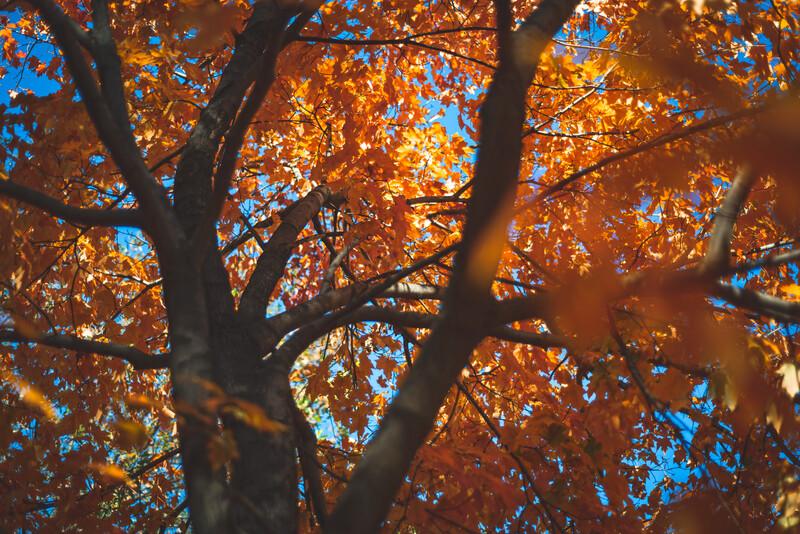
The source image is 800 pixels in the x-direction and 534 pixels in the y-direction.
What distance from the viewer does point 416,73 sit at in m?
6.48

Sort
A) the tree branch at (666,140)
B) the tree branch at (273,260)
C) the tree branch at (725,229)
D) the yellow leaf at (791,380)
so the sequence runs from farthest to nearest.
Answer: the tree branch at (273,260) < the yellow leaf at (791,380) < the tree branch at (666,140) < the tree branch at (725,229)

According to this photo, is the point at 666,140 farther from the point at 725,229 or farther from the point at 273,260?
the point at 273,260

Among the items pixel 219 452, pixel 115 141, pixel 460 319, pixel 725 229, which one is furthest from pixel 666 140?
pixel 115 141

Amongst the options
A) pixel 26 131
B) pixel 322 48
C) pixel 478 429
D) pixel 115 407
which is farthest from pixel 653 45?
pixel 115 407

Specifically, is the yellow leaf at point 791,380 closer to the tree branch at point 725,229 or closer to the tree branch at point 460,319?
the tree branch at point 725,229

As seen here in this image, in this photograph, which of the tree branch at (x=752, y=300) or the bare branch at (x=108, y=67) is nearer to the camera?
the tree branch at (x=752, y=300)

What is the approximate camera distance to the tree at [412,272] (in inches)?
73.1

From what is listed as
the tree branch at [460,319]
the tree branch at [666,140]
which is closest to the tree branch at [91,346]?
the tree branch at [460,319]

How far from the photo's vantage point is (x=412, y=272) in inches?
107

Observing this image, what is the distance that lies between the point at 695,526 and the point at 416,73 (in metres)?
5.25

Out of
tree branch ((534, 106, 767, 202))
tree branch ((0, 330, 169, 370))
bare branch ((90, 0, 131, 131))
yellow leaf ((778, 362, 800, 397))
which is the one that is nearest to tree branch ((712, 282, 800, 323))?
tree branch ((534, 106, 767, 202))

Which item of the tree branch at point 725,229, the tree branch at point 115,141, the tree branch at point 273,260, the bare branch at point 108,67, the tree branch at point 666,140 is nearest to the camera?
the tree branch at point 725,229

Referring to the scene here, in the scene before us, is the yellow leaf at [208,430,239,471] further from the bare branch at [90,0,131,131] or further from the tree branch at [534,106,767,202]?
the bare branch at [90,0,131,131]

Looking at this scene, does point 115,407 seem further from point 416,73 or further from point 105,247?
point 416,73
